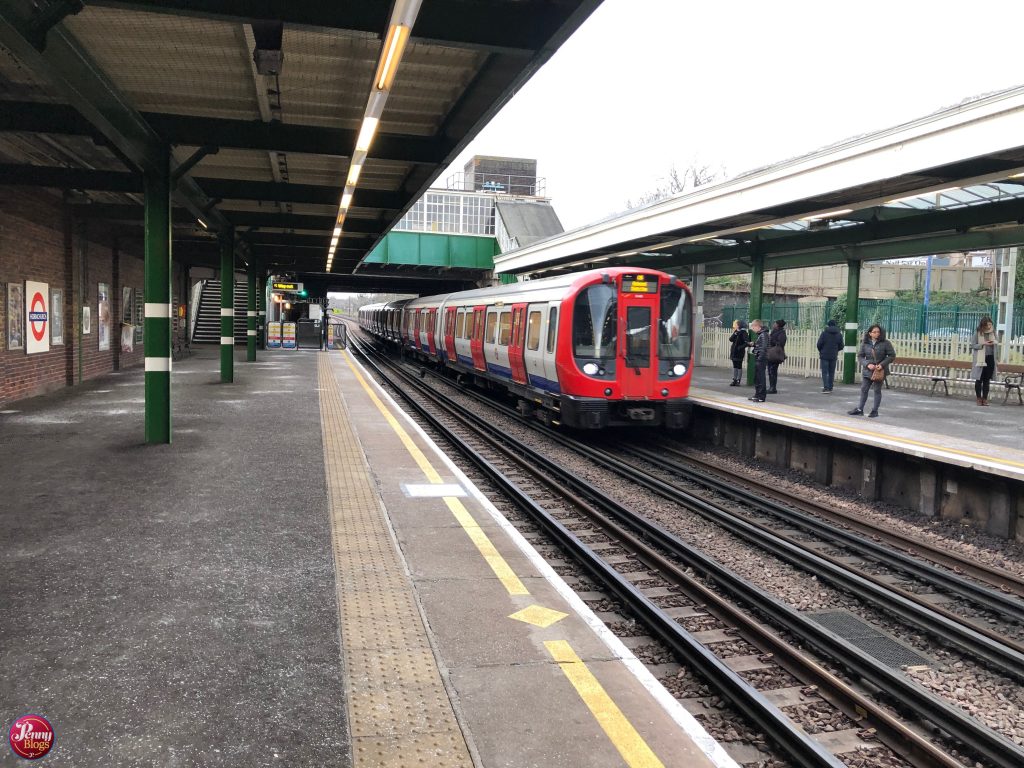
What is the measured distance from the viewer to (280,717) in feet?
10.2

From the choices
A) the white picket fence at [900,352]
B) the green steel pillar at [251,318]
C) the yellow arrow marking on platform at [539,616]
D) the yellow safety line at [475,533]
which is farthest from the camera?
the green steel pillar at [251,318]

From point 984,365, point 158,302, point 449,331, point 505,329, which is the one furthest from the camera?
point 449,331

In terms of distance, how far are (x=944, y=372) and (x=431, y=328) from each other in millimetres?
13538

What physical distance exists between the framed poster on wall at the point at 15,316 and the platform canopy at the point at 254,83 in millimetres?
2003

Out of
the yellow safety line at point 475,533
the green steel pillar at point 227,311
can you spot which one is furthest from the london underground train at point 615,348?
the green steel pillar at point 227,311

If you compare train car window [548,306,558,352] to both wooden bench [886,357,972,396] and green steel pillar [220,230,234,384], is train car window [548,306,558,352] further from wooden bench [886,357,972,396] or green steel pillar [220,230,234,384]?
wooden bench [886,357,972,396]

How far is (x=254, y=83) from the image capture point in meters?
7.64

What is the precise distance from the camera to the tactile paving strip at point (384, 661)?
2963 mm

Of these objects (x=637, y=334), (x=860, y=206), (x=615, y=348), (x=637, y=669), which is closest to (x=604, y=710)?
(x=637, y=669)

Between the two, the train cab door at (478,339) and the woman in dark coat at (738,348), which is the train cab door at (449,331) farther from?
the woman in dark coat at (738,348)

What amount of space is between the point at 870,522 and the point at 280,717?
21.6 ft

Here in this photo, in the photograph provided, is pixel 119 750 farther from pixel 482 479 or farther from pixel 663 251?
pixel 663 251

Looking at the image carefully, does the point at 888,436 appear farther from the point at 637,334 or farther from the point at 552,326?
the point at 552,326

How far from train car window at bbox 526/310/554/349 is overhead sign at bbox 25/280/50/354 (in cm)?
825
